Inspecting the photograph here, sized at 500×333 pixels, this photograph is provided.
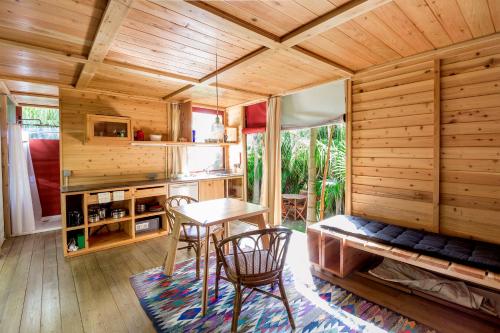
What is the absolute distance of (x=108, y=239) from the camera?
3.60 meters

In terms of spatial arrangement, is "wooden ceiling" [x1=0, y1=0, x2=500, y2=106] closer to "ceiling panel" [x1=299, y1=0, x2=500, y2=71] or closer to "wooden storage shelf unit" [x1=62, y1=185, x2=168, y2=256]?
"ceiling panel" [x1=299, y1=0, x2=500, y2=71]

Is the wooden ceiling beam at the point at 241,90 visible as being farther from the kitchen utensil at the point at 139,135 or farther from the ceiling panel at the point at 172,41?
the kitchen utensil at the point at 139,135

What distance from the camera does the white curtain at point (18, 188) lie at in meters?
3.90

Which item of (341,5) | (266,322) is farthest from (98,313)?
(341,5)

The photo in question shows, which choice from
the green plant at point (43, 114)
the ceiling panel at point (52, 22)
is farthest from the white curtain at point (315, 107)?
the green plant at point (43, 114)

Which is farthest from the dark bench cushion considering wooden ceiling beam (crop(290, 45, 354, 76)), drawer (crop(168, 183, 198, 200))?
drawer (crop(168, 183, 198, 200))

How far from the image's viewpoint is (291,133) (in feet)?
16.7

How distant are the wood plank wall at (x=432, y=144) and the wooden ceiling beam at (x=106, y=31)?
2625 mm

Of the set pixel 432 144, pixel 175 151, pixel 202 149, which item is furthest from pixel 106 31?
pixel 202 149

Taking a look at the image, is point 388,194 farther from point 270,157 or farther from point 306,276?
point 270,157

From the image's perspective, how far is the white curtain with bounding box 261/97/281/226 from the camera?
4176 millimetres

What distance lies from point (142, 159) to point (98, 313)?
2668mm

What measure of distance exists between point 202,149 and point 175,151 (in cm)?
67

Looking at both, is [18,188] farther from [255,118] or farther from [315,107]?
[315,107]
